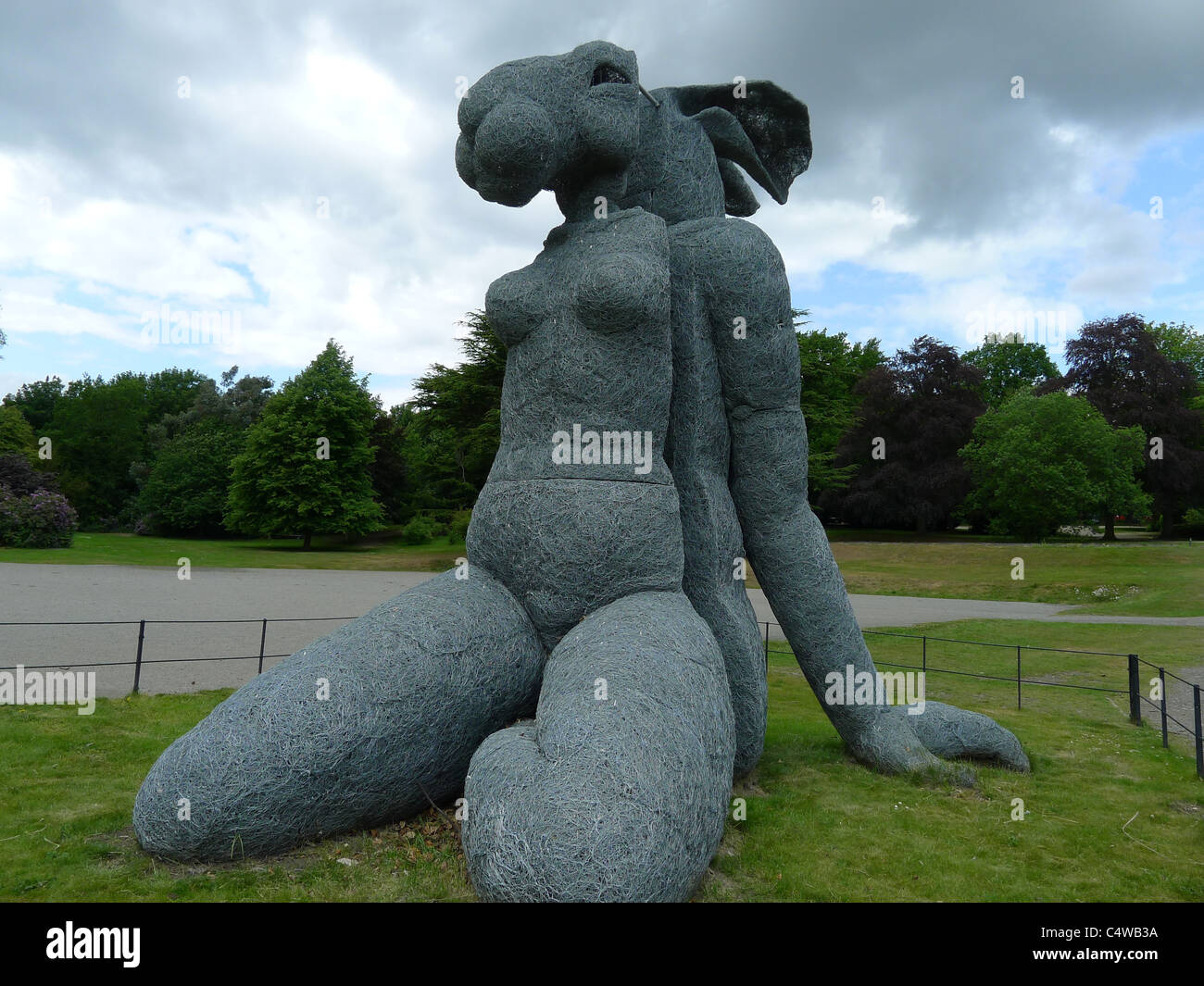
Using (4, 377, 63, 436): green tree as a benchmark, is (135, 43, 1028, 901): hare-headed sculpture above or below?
below

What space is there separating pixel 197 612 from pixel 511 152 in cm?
1244

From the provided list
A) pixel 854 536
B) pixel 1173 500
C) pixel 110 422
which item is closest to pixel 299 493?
pixel 110 422

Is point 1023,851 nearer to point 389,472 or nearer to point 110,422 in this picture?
point 389,472

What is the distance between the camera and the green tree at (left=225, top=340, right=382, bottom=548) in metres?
32.2

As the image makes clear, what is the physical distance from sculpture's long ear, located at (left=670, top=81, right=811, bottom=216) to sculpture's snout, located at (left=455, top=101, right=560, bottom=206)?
1.50 metres

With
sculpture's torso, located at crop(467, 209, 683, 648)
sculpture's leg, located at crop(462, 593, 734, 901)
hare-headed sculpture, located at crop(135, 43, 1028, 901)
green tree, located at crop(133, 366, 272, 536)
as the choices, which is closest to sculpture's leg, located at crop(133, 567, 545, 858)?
hare-headed sculpture, located at crop(135, 43, 1028, 901)

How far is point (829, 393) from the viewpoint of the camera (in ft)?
130

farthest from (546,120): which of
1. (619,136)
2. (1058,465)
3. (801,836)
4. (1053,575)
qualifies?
(1058,465)

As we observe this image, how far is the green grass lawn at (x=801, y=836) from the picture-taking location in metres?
3.38

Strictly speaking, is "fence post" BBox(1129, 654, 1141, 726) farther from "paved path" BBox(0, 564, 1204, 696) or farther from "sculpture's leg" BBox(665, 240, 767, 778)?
"paved path" BBox(0, 564, 1204, 696)

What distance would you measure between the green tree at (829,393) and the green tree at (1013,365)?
6422mm

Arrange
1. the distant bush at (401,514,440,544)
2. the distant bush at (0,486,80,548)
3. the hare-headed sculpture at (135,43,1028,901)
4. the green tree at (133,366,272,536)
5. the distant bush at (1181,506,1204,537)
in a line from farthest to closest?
the green tree at (133,366,272,536) < the distant bush at (1181,506,1204,537) < the distant bush at (401,514,440,544) < the distant bush at (0,486,80,548) < the hare-headed sculpture at (135,43,1028,901)

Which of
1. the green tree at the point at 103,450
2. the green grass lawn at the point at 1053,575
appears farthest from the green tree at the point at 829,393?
the green tree at the point at 103,450

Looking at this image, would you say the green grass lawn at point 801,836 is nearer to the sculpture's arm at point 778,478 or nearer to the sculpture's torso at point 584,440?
the sculpture's arm at point 778,478
